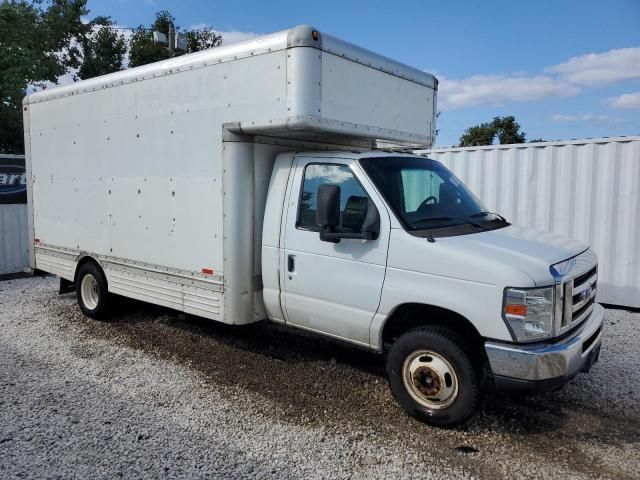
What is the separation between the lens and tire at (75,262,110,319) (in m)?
6.79

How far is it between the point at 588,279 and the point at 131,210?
4958 mm

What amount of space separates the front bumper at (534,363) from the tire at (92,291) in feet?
16.9

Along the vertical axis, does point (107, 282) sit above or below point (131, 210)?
below

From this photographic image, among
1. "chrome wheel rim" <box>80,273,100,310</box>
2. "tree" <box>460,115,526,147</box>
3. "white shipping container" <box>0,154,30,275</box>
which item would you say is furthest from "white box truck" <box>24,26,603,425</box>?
"tree" <box>460,115,526,147</box>

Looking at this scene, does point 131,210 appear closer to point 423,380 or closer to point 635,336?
point 423,380

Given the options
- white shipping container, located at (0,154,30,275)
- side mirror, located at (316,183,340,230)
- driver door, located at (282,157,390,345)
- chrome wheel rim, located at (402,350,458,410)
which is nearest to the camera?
chrome wheel rim, located at (402,350,458,410)

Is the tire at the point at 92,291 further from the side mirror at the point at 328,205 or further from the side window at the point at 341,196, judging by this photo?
the side mirror at the point at 328,205

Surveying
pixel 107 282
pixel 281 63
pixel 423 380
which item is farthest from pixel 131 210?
pixel 423 380

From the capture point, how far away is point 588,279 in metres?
4.15

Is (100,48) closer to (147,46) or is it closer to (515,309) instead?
(147,46)

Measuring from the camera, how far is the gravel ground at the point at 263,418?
3.61 m

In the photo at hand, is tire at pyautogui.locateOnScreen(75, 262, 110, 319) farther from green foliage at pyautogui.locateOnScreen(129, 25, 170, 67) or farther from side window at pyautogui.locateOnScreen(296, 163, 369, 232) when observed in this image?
green foliage at pyautogui.locateOnScreen(129, 25, 170, 67)

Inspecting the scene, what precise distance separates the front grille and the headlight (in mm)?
196

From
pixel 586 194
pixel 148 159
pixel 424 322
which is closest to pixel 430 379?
pixel 424 322
